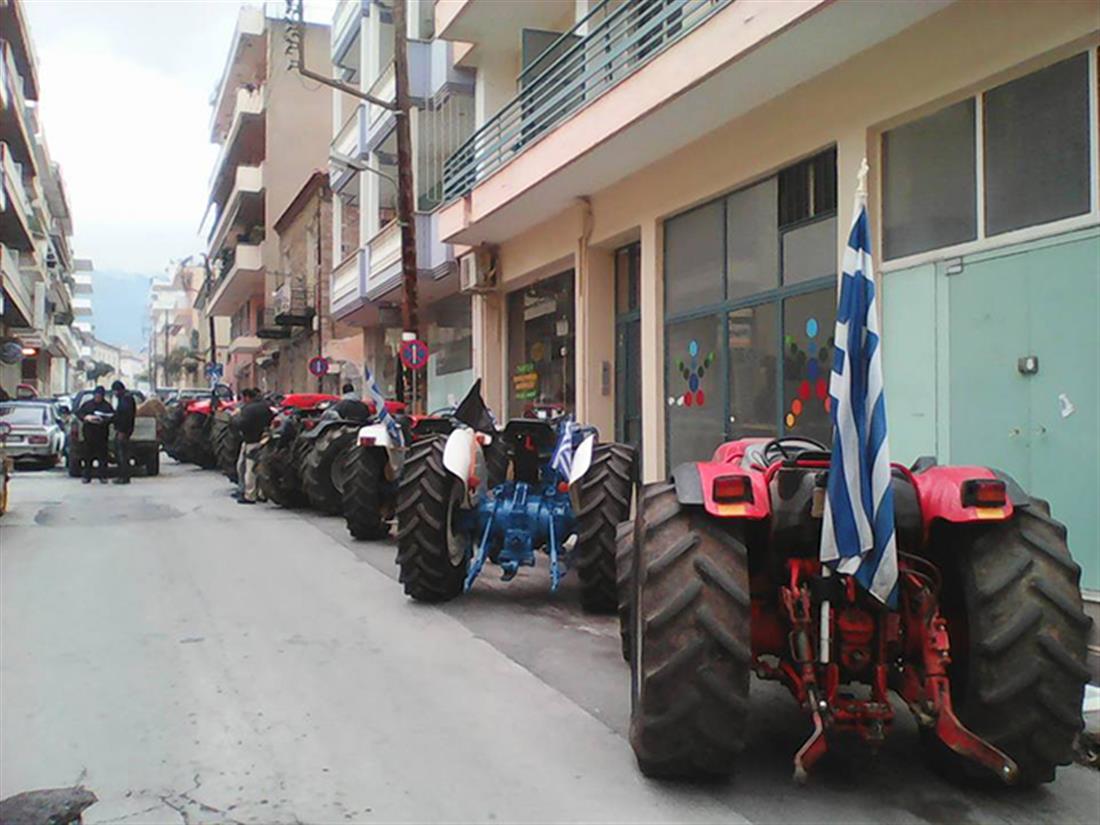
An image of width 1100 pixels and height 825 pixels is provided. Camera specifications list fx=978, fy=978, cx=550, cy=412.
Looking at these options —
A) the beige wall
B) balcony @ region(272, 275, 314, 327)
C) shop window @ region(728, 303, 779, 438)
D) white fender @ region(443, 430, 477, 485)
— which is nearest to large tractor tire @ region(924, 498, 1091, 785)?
white fender @ region(443, 430, 477, 485)

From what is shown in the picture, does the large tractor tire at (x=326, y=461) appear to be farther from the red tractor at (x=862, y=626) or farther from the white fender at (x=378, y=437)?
the red tractor at (x=862, y=626)

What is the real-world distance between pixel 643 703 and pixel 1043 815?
5.18ft

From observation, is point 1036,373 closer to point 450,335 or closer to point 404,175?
point 404,175

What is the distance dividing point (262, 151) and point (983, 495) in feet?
164

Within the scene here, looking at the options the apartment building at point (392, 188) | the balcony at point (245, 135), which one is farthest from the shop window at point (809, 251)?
the balcony at point (245, 135)

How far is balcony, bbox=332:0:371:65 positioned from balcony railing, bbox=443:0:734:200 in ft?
27.1

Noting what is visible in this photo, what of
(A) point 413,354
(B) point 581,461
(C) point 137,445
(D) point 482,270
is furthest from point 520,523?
(C) point 137,445

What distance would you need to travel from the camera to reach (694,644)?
361cm

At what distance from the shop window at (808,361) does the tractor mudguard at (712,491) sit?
5.54 meters

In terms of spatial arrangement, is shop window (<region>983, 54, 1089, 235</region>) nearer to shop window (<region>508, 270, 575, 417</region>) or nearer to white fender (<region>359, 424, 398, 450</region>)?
white fender (<region>359, 424, 398, 450</region>)

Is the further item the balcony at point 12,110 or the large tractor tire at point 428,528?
the balcony at point 12,110

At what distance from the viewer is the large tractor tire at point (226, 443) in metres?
17.5

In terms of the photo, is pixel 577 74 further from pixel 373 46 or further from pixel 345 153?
pixel 345 153

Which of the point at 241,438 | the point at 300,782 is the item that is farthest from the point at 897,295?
the point at 241,438
